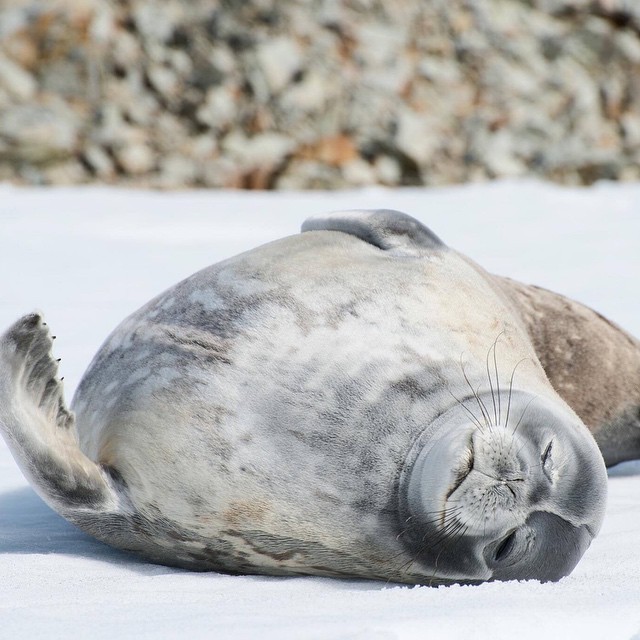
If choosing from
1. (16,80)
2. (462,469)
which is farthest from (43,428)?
(16,80)

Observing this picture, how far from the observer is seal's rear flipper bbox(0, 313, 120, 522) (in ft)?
7.09

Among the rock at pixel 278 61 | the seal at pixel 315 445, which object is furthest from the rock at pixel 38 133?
the seal at pixel 315 445

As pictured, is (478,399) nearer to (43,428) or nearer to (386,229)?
(386,229)

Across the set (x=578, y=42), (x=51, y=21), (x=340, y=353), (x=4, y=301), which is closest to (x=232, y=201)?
(x=4, y=301)

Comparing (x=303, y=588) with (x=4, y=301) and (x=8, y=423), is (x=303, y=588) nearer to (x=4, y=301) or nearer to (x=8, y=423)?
(x=8, y=423)

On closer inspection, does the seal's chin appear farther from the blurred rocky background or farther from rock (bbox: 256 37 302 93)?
rock (bbox: 256 37 302 93)

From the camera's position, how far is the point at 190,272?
540cm

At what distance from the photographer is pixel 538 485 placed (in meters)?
2.13

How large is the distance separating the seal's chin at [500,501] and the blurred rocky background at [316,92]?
1000 centimetres

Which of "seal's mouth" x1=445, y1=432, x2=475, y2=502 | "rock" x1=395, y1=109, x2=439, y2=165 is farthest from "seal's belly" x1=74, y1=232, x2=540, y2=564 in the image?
"rock" x1=395, y1=109, x2=439, y2=165

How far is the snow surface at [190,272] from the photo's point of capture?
176 centimetres

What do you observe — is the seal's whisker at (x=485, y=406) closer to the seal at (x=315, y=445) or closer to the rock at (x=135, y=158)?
the seal at (x=315, y=445)

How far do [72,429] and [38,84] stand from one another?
1072 centimetres

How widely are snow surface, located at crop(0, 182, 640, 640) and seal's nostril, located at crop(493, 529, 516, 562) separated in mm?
99
